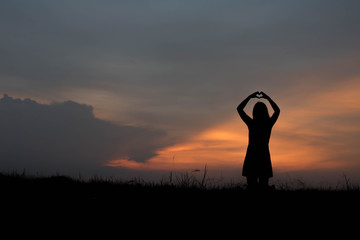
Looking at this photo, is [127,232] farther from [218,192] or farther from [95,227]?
[218,192]

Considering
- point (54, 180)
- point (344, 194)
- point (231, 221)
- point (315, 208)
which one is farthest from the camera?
point (54, 180)

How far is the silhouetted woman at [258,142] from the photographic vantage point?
824 centimetres

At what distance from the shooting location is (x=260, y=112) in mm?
8203

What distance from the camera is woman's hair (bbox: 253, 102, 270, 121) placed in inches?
323

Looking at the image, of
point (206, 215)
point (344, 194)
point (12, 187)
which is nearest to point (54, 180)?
point (12, 187)

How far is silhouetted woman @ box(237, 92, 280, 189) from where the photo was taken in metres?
8.24

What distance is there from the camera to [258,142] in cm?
834

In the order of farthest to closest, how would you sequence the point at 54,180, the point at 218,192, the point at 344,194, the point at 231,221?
the point at 54,180, the point at 344,194, the point at 218,192, the point at 231,221

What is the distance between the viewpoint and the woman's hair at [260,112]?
26.9ft

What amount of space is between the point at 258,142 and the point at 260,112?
2.29 feet

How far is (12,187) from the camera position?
968 cm

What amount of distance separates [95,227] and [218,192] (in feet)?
11.6

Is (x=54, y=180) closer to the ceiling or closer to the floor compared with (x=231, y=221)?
closer to the ceiling

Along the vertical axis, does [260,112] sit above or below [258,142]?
above
